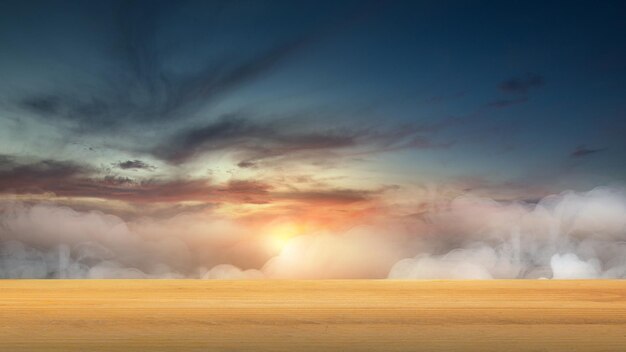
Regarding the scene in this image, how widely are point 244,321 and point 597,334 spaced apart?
11.3m

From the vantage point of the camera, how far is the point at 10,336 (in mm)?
16922

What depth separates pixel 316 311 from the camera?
2483cm

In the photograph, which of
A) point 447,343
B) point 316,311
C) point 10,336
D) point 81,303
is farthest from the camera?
point 81,303

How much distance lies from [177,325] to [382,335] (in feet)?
22.5

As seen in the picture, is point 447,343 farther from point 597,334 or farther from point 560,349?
point 597,334

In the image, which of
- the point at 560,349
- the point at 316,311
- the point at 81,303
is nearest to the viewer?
the point at 560,349

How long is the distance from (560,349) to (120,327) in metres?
13.0

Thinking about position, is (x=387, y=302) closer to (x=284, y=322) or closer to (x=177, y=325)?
(x=284, y=322)

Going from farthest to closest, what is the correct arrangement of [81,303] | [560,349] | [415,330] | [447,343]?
[81,303]
[415,330]
[447,343]
[560,349]

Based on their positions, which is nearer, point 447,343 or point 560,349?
point 560,349

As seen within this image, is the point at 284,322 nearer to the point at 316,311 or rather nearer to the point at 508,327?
the point at 316,311

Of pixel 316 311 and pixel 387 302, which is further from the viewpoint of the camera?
pixel 387 302

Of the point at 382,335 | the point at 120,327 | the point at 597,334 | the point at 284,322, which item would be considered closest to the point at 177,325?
the point at 120,327

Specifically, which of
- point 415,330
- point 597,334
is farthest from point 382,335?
point 597,334
